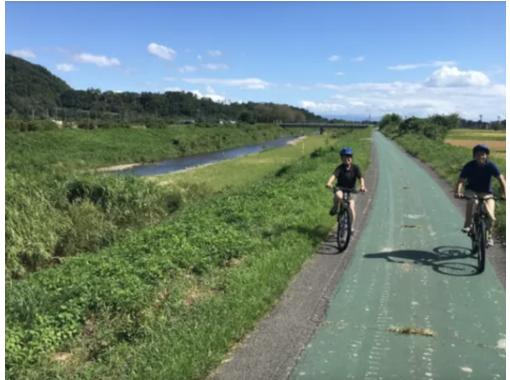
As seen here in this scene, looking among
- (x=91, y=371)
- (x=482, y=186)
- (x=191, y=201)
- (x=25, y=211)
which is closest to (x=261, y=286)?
(x=91, y=371)

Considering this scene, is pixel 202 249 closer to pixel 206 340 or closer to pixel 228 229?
pixel 228 229

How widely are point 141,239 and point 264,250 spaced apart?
2722mm

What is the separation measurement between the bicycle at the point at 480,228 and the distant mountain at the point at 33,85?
109 m

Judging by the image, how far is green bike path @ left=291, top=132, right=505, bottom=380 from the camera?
5098mm

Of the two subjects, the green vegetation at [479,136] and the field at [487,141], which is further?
the green vegetation at [479,136]

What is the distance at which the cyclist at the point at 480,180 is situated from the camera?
27.6ft

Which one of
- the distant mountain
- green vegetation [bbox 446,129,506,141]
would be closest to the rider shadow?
green vegetation [bbox 446,129,506,141]

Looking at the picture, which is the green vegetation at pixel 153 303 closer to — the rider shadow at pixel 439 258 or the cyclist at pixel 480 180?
the rider shadow at pixel 439 258

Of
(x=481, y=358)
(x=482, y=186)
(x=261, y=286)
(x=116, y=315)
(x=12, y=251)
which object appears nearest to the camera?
(x=481, y=358)

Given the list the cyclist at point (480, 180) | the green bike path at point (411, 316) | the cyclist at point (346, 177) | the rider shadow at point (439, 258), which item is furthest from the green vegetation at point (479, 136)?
the cyclist at point (480, 180)

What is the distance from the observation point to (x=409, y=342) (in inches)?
222

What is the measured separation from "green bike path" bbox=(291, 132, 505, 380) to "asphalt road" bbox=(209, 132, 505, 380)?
11 millimetres

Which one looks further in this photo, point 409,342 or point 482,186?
point 482,186

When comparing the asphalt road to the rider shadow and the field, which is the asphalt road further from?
the field
